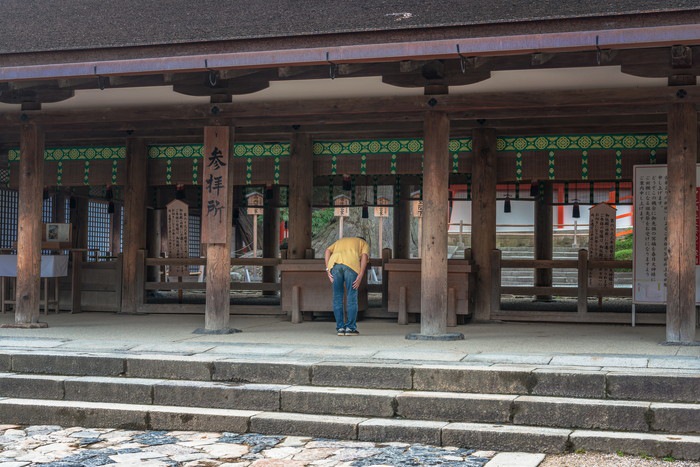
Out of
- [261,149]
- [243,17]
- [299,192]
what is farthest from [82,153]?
[243,17]

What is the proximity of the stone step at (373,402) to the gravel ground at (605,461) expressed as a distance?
1.23 feet

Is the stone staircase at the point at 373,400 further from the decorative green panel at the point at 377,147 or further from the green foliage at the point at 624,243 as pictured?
the green foliage at the point at 624,243

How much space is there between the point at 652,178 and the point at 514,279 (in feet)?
40.8

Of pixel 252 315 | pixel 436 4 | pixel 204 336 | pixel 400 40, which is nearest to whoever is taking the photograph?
pixel 400 40

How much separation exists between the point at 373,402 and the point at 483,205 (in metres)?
5.48

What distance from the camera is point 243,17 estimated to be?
9664 mm

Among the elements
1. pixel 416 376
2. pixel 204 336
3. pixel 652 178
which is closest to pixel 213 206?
pixel 204 336

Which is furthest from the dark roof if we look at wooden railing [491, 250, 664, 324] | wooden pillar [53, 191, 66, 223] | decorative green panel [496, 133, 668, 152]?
wooden pillar [53, 191, 66, 223]

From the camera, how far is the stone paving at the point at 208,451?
244 inches

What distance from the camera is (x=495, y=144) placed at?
40.0ft

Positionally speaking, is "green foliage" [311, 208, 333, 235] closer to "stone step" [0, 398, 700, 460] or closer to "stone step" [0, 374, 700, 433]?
"stone step" [0, 374, 700, 433]

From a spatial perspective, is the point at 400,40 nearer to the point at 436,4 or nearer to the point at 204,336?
the point at 436,4

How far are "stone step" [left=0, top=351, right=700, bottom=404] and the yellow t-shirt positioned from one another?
8.62 feet

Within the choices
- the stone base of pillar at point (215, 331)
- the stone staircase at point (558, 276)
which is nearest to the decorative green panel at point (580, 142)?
the stone base of pillar at point (215, 331)
